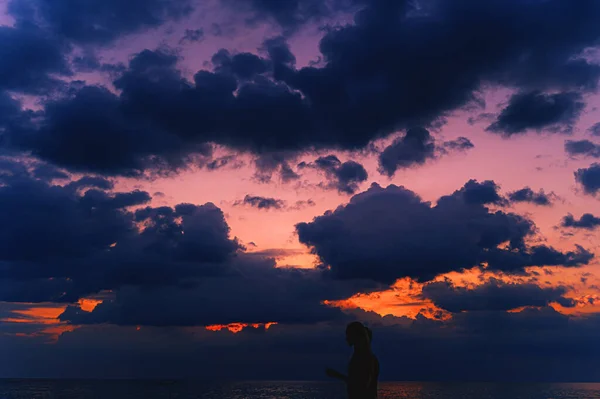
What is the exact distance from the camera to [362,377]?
32.5ft

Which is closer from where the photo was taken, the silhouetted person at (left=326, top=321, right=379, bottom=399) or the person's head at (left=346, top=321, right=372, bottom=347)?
the silhouetted person at (left=326, top=321, right=379, bottom=399)

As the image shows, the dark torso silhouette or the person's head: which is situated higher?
the person's head

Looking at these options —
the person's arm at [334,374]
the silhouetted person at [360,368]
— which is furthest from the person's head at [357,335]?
the person's arm at [334,374]

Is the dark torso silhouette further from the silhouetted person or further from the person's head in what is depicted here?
the person's head

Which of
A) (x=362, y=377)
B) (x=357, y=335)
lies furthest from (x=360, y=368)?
(x=357, y=335)

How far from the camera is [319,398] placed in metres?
184

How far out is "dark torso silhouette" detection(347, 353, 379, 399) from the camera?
32.3 feet

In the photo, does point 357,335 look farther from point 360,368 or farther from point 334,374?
point 334,374

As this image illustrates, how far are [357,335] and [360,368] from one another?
1.80ft

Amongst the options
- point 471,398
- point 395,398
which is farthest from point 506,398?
point 395,398

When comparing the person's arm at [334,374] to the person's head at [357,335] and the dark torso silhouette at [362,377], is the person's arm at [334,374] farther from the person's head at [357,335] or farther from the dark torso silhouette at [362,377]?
the person's head at [357,335]

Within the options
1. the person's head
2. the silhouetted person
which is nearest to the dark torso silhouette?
the silhouetted person

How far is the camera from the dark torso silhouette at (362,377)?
387 inches

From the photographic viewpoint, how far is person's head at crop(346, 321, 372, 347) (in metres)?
10.1
